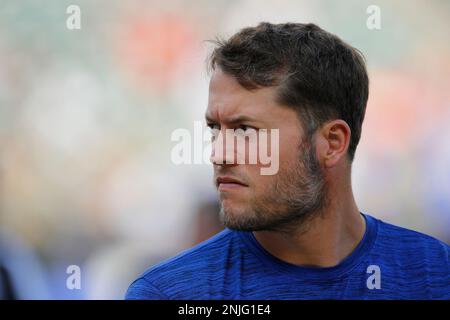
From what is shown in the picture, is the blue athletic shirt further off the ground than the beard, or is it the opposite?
the beard

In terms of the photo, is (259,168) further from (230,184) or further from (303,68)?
(303,68)

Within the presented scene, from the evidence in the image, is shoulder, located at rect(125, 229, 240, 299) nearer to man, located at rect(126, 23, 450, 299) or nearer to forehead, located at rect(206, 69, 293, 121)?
man, located at rect(126, 23, 450, 299)

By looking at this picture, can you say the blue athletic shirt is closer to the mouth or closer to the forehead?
the mouth

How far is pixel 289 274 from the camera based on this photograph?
4.14ft

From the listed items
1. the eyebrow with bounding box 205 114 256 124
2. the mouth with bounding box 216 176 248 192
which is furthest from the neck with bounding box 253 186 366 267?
the eyebrow with bounding box 205 114 256 124

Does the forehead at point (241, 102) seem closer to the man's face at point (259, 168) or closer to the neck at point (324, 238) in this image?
the man's face at point (259, 168)

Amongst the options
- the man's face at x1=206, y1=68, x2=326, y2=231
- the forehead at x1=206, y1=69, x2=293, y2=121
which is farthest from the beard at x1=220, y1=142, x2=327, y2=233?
the forehead at x1=206, y1=69, x2=293, y2=121

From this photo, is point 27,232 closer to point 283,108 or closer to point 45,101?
point 45,101

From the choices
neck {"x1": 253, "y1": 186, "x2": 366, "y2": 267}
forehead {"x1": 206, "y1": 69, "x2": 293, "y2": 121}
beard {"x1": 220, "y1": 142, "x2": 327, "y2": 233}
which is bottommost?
neck {"x1": 253, "y1": 186, "x2": 366, "y2": 267}

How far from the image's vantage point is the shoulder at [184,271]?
1258 mm

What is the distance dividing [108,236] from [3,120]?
521 millimetres

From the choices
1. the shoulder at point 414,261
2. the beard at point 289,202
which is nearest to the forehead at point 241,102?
the beard at point 289,202

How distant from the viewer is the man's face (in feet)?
4.05

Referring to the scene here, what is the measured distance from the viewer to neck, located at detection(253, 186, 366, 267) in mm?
1288
